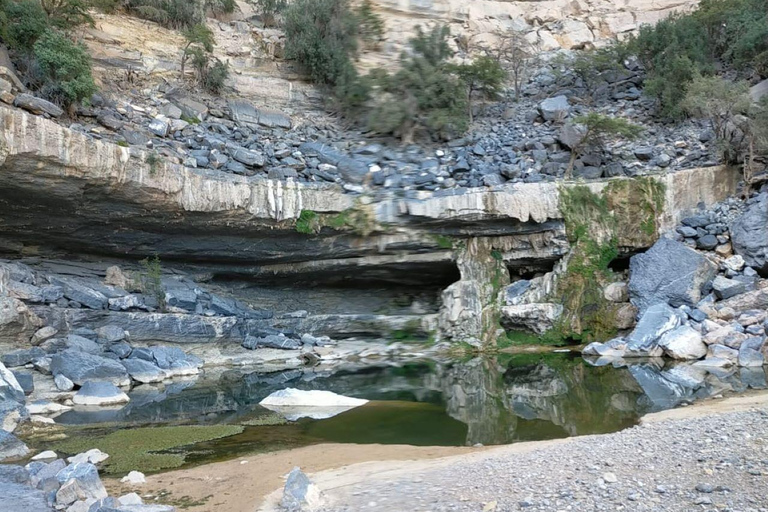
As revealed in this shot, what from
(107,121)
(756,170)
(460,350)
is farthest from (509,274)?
(107,121)

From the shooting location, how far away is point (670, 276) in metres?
16.2

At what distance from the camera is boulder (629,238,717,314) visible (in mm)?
15969

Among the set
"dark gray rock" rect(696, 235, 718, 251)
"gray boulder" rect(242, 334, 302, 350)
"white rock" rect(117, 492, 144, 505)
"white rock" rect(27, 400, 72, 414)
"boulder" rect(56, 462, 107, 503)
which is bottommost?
"gray boulder" rect(242, 334, 302, 350)

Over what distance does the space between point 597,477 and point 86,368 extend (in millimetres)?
10744

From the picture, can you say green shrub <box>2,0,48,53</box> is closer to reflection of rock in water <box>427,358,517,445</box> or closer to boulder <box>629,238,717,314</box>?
Result: reflection of rock in water <box>427,358,517,445</box>

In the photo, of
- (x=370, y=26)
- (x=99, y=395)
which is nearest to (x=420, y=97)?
(x=370, y=26)

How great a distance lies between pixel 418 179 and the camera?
1867cm

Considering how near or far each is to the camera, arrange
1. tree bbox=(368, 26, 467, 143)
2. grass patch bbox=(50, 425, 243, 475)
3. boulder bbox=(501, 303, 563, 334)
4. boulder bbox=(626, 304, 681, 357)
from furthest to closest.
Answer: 1. tree bbox=(368, 26, 467, 143)
2. boulder bbox=(501, 303, 563, 334)
3. boulder bbox=(626, 304, 681, 357)
4. grass patch bbox=(50, 425, 243, 475)

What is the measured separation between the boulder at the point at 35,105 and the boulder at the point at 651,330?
15.5 m

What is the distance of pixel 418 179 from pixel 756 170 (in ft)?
34.1

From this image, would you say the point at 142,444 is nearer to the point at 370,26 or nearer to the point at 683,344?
the point at 683,344

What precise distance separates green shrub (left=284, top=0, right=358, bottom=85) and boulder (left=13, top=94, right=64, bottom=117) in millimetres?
11725

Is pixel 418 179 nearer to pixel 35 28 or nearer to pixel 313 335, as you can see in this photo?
pixel 313 335

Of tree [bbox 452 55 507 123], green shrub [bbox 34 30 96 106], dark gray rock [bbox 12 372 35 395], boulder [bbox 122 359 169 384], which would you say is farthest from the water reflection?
tree [bbox 452 55 507 123]
